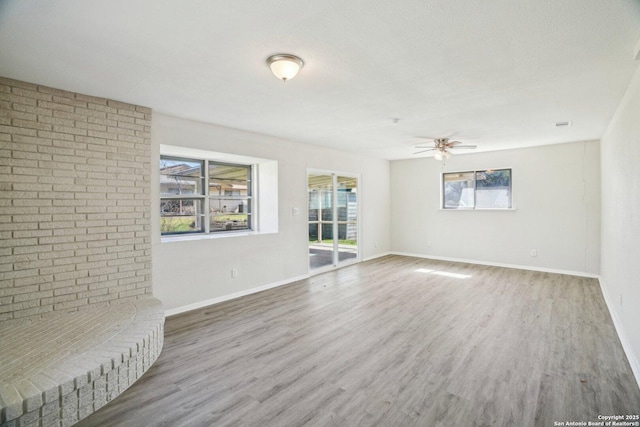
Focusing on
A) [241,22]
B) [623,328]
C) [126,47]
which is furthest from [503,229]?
[126,47]

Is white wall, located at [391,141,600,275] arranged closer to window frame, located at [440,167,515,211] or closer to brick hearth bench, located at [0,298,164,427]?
window frame, located at [440,167,515,211]

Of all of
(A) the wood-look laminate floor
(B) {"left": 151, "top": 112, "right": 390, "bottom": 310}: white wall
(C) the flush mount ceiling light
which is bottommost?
(A) the wood-look laminate floor

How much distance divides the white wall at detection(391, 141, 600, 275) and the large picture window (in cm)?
449

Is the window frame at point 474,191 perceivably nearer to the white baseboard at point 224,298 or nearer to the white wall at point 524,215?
the white wall at point 524,215

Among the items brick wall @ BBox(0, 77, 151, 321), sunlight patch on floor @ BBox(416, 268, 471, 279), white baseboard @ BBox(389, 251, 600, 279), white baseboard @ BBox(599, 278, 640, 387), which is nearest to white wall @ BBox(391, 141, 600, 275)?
white baseboard @ BBox(389, 251, 600, 279)

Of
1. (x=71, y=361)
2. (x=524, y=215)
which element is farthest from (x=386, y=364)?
(x=524, y=215)

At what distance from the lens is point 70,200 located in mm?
3061

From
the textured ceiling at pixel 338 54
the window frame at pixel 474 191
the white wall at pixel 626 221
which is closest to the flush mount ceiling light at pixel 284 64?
the textured ceiling at pixel 338 54

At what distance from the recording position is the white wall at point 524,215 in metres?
5.57

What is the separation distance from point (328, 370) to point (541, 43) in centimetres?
298

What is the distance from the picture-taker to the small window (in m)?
6.51

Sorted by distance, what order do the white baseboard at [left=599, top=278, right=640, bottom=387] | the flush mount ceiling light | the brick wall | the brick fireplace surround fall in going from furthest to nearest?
the brick wall
the white baseboard at [left=599, top=278, right=640, bottom=387]
the flush mount ceiling light
the brick fireplace surround

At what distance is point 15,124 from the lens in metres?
2.77

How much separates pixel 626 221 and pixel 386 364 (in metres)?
2.74
